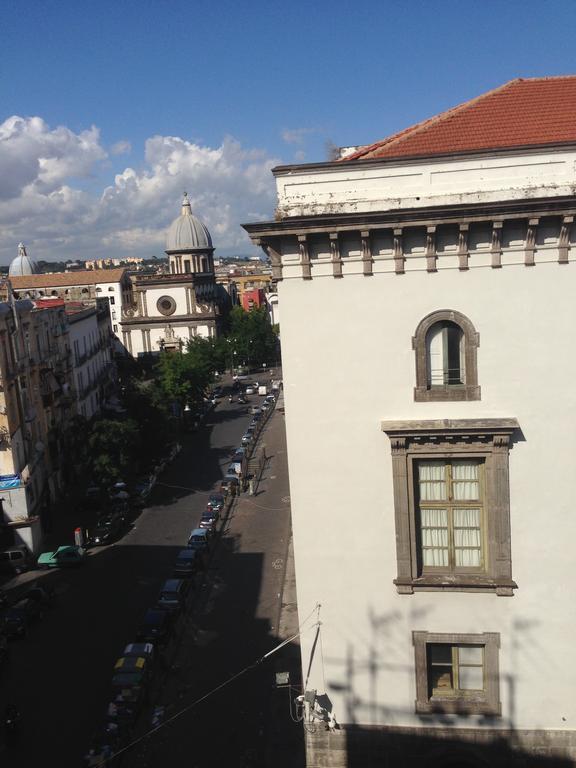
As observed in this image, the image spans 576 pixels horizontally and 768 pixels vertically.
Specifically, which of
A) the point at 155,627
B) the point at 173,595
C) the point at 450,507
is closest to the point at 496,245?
the point at 450,507

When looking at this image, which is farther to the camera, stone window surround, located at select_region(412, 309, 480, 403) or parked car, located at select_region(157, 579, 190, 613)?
parked car, located at select_region(157, 579, 190, 613)

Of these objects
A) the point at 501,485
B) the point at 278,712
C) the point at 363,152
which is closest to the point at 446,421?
the point at 501,485

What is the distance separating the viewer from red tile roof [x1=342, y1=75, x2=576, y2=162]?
11.9 meters

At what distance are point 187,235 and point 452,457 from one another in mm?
97765

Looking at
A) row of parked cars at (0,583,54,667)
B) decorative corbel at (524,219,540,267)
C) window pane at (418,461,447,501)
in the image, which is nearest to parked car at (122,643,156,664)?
row of parked cars at (0,583,54,667)

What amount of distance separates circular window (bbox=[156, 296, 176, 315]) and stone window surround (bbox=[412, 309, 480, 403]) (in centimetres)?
8189

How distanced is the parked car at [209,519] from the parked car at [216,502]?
2.10 feet

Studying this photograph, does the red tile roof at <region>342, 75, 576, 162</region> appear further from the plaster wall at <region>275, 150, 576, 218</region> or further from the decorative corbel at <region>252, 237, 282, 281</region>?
the decorative corbel at <region>252, 237, 282, 281</region>

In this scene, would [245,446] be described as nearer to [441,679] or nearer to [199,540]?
[199,540]

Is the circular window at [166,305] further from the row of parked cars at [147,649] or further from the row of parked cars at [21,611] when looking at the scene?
the row of parked cars at [21,611]

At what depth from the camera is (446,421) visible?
11.4 metres

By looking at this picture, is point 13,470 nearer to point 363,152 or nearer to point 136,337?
point 363,152

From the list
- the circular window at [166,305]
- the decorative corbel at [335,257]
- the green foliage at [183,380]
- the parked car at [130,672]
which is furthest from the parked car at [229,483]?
the circular window at [166,305]

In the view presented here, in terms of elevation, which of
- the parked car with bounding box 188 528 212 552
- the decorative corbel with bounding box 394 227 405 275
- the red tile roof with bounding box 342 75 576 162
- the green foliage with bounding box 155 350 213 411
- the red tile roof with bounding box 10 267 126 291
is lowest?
the parked car with bounding box 188 528 212 552
